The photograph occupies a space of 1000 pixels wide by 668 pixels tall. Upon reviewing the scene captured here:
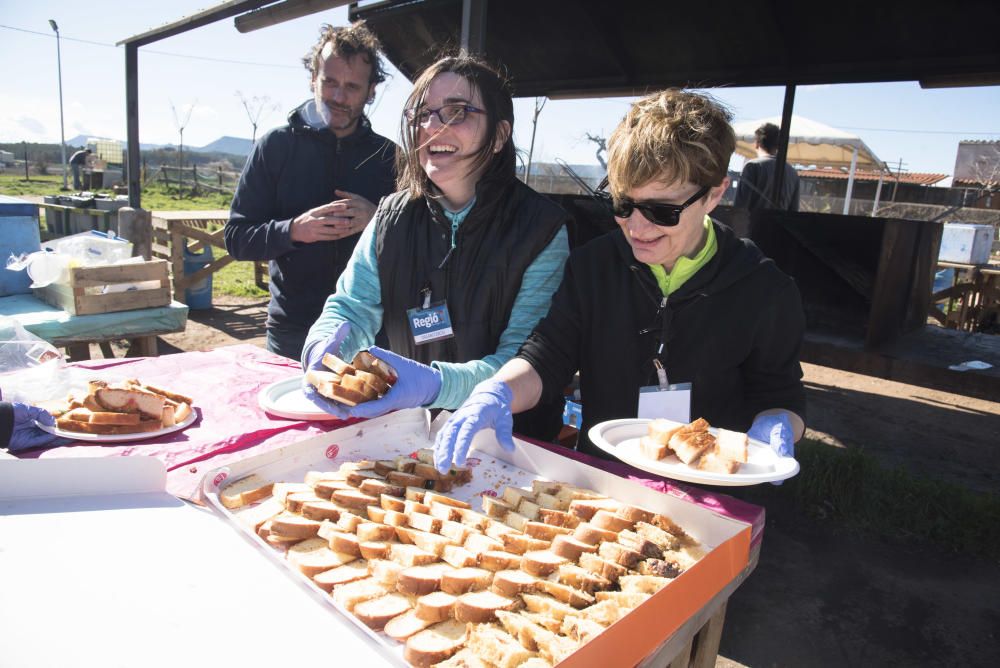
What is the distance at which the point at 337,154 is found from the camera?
309cm

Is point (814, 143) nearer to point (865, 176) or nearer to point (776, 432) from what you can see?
point (776, 432)

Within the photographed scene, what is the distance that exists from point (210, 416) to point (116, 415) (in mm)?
273

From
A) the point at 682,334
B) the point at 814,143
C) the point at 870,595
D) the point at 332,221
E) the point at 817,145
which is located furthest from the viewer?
the point at 817,145

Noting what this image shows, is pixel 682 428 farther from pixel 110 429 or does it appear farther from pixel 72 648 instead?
pixel 110 429

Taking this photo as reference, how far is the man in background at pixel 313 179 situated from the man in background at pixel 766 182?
3.72 meters

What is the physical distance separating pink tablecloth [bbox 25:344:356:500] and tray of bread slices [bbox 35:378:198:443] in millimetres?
28

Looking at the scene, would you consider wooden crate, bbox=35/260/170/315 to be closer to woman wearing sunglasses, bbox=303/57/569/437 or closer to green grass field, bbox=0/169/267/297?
woman wearing sunglasses, bbox=303/57/569/437

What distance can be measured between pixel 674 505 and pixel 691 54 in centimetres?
476

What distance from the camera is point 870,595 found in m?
3.52

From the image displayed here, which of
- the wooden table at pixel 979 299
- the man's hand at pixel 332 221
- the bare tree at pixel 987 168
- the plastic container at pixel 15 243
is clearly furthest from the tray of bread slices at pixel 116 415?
the bare tree at pixel 987 168

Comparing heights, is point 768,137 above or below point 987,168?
below

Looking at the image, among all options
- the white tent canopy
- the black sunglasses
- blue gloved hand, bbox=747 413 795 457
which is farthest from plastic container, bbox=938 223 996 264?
the black sunglasses

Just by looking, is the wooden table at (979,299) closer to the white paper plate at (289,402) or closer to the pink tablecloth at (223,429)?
the pink tablecloth at (223,429)

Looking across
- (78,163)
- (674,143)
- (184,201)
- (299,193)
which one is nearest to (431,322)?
(674,143)
